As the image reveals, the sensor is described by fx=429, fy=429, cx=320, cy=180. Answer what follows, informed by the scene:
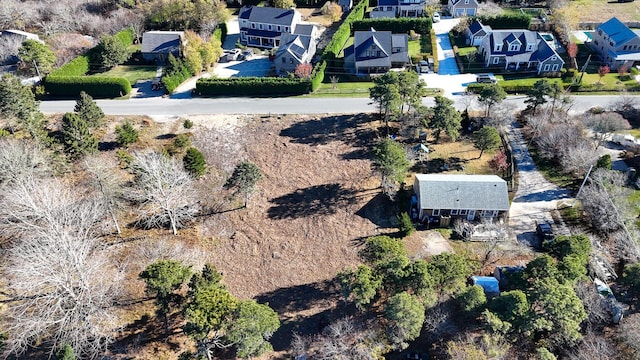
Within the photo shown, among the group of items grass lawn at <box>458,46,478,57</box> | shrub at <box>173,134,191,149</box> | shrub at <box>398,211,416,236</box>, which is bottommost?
shrub at <box>398,211,416,236</box>

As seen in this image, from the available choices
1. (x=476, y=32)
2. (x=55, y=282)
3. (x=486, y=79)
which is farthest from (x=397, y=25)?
(x=55, y=282)

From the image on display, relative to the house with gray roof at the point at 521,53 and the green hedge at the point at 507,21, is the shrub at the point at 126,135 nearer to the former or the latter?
the house with gray roof at the point at 521,53

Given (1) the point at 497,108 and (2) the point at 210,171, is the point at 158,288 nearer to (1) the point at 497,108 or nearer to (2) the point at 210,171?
(2) the point at 210,171

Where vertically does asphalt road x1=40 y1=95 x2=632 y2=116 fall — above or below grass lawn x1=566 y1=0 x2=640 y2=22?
below

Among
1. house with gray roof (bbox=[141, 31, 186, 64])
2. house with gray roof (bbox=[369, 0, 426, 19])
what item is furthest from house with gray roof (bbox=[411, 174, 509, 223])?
house with gray roof (bbox=[369, 0, 426, 19])

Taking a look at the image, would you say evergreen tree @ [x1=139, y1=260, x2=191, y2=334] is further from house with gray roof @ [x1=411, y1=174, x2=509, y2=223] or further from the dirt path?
the dirt path

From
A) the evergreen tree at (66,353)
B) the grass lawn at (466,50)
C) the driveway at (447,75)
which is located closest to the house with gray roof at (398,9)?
the driveway at (447,75)

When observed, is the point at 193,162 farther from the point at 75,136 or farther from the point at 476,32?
the point at 476,32
